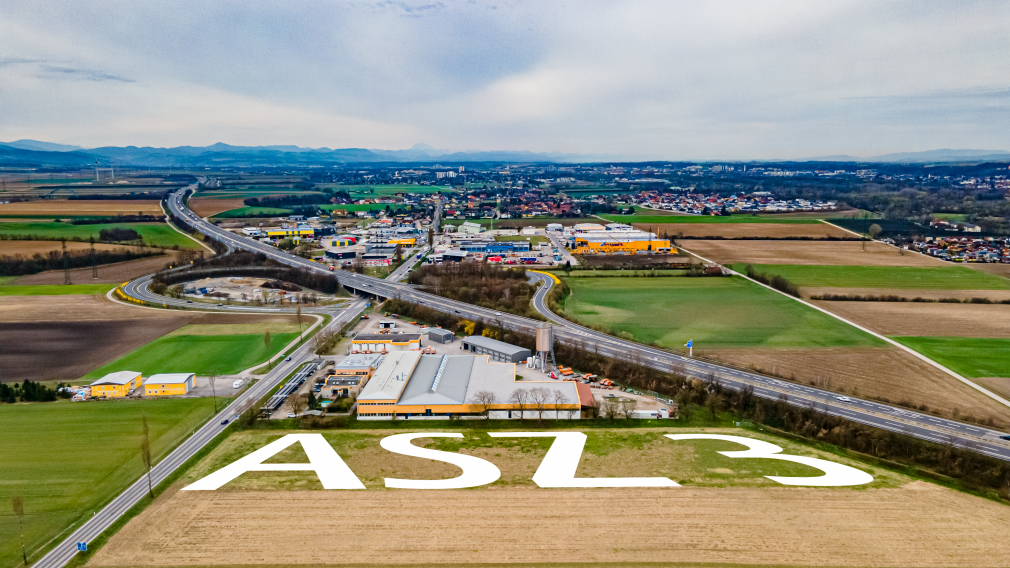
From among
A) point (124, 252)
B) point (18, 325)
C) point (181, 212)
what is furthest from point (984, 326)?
point (181, 212)

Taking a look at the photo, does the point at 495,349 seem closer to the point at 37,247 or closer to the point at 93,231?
the point at 37,247

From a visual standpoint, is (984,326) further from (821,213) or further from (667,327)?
(821,213)

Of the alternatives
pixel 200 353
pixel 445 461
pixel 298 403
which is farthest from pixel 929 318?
pixel 200 353

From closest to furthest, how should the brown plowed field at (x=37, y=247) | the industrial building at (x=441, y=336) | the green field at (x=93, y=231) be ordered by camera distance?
1. the industrial building at (x=441, y=336)
2. the brown plowed field at (x=37, y=247)
3. the green field at (x=93, y=231)

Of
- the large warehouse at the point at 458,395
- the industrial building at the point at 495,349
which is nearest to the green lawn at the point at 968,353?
the large warehouse at the point at 458,395

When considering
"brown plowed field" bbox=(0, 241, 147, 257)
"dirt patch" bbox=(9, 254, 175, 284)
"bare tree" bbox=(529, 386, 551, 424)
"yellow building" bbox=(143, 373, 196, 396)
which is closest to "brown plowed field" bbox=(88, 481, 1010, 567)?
"bare tree" bbox=(529, 386, 551, 424)

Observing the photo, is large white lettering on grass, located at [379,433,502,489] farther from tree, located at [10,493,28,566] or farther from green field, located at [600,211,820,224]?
green field, located at [600,211,820,224]

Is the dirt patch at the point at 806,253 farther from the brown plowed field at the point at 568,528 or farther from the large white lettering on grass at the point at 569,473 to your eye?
the brown plowed field at the point at 568,528
